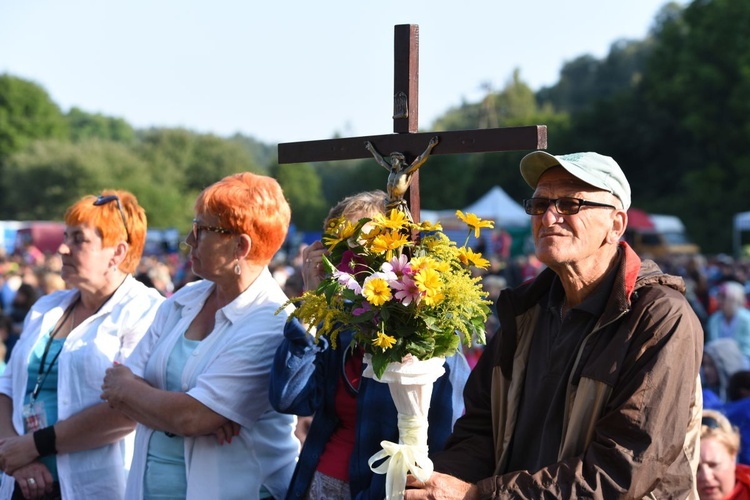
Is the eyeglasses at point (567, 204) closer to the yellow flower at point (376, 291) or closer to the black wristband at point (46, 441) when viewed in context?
the yellow flower at point (376, 291)

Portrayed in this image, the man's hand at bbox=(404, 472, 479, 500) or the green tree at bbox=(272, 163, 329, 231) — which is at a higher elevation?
the man's hand at bbox=(404, 472, 479, 500)

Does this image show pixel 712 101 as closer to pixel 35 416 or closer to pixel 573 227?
pixel 35 416

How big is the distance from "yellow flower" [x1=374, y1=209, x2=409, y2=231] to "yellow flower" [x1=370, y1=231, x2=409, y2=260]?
3cm

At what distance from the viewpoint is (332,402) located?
3023 mm

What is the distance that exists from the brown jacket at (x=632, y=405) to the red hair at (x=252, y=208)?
1.29 metres

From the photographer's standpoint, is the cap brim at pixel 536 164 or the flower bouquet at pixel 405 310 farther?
the cap brim at pixel 536 164

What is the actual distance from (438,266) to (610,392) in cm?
54

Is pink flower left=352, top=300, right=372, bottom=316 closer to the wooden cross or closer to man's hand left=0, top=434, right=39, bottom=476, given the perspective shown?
the wooden cross

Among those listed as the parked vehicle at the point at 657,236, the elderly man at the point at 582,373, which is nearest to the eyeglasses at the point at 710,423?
the elderly man at the point at 582,373

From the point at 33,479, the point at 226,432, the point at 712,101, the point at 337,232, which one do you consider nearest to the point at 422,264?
the point at 337,232

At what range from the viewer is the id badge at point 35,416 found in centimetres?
385

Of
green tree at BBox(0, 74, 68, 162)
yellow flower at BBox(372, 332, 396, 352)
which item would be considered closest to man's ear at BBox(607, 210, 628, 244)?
yellow flower at BBox(372, 332, 396, 352)

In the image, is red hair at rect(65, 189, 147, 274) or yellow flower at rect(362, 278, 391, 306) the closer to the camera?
yellow flower at rect(362, 278, 391, 306)

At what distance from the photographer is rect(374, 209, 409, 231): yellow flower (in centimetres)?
237
